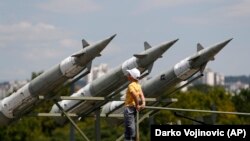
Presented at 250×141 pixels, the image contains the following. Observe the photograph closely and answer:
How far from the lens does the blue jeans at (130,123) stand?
1327cm

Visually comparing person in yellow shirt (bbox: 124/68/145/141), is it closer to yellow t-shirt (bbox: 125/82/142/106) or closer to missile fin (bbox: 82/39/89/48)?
yellow t-shirt (bbox: 125/82/142/106)

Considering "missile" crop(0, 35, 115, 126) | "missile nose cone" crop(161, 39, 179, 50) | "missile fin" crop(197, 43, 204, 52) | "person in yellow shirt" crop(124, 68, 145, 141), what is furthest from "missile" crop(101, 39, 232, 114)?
"person in yellow shirt" crop(124, 68, 145, 141)

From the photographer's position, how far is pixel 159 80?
80.1 ft

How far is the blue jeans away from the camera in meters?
13.3

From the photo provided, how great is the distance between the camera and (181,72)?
2370 centimetres

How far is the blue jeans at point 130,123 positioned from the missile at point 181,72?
9770 mm

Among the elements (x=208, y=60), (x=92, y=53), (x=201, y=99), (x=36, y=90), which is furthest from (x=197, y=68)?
(x=201, y=99)

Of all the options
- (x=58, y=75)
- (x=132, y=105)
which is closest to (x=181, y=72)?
(x=58, y=75)

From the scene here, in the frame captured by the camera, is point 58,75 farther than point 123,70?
No

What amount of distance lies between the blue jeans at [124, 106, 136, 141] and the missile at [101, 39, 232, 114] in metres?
9.77

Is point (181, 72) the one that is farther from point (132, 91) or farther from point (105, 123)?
point (105, 123)

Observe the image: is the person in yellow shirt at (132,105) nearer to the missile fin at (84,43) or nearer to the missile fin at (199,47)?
the missile fin at (84,43)

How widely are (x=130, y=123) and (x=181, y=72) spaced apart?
10.5 meters

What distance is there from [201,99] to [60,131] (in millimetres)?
21481
